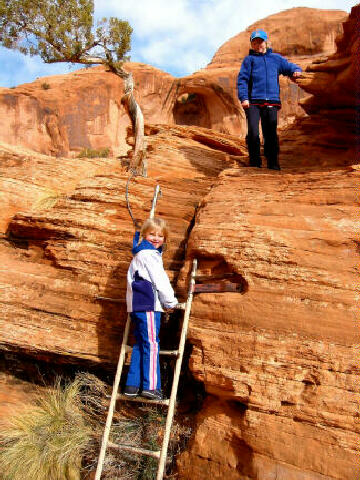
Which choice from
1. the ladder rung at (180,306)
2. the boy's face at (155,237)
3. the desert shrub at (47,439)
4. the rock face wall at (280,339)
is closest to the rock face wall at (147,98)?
the rock face wall at (280,339)

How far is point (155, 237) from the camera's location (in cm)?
426

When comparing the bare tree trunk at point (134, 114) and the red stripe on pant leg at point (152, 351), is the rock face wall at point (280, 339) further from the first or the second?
the bare tree trunk at point (134, 114)

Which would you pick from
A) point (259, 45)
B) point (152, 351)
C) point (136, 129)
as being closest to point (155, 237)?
point (152, 351)

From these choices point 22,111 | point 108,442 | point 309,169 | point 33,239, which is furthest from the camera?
point 22,111

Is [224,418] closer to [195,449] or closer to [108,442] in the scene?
[195,449]

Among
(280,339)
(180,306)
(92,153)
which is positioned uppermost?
(92,153)

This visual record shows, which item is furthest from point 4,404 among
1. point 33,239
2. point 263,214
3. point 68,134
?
point 68,134

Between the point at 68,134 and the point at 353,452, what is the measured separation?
71.2ft

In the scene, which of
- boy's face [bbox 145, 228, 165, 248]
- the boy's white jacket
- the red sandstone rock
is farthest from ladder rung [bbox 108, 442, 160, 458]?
the red sandstone rock

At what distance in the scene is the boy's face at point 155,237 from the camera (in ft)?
14.0

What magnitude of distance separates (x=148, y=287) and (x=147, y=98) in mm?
22727

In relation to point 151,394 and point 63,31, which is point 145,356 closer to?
point 151,394

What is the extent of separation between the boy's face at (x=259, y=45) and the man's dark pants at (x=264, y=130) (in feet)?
3.03

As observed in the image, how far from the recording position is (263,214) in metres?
4.39
